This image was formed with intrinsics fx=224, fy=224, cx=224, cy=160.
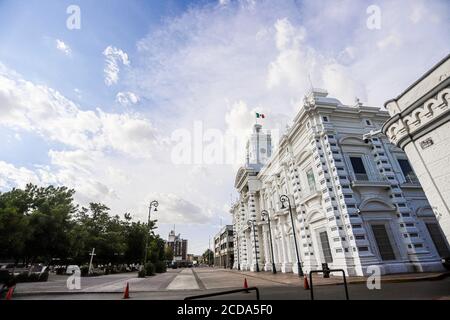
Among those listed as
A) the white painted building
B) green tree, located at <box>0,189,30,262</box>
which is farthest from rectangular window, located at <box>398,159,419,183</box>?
green tree, located at <box>0,189,30,262</box>

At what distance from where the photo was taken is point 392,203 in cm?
1628

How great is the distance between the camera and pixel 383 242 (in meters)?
15.5

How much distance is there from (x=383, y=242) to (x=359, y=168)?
5.57 meters

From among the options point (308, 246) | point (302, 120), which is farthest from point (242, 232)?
point (302, 120)

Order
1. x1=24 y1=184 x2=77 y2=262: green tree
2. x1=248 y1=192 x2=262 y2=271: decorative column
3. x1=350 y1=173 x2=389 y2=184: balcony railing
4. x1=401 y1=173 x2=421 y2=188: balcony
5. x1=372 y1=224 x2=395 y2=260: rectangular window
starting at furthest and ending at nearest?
1. x1=248 y1=192 x2=262 y2=271: decorative column
2. x1=24 y1=184 x2=77 y2=262: green tree
3. x1=350 y1=173 x2=389 y2=184: balcony railing
4. x1=401 y1=173 x2=421 y2=188: balcony
5. x1=372 y1=224 x2=395 y2=260: rectangular window

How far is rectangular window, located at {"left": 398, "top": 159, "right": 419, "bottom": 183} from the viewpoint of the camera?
17.6 metres

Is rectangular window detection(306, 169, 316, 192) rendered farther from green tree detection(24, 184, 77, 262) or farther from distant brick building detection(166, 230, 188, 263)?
distant brick building detection(166, 230, 188, 263)

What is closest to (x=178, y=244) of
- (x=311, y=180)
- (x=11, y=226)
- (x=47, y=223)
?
(x=47, y=223)

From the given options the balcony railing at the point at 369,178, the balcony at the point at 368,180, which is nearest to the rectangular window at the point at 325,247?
the balcony at the point at 368,180

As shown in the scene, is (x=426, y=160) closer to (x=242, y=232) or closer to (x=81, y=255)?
(x=242, y=232)

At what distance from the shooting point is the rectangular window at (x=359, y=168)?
17.5 meters

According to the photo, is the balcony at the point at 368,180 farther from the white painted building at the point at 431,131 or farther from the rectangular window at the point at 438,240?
the white painted building at the point at 431,131
